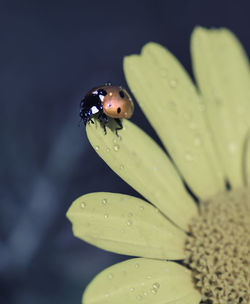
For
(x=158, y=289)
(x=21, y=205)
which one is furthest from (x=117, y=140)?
(x=21, y=205)

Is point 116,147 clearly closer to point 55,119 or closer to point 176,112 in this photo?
point 176,112

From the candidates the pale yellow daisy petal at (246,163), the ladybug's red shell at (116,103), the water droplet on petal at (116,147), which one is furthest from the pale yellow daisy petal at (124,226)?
the pale yellow daisy petal at (246,163)

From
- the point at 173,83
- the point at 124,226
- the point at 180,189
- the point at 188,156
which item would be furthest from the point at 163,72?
the point at 124,226

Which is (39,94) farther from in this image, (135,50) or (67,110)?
(135,50)

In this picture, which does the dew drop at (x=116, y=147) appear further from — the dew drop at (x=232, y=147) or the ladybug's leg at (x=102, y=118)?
the dew drop at (x=232, y=147)

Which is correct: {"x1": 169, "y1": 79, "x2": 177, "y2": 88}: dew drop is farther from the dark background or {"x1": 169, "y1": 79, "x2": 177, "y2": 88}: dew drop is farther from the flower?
the dark background

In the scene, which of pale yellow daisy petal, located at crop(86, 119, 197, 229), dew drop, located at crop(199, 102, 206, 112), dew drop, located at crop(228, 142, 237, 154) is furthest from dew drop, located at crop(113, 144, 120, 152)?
dew drop, located at crop(228, 142, 237, 154)
